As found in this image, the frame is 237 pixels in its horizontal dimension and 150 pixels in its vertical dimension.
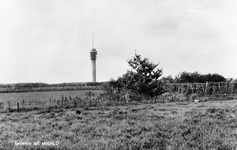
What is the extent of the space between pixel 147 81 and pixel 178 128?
17573mm

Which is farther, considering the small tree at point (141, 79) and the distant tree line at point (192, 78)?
the distant tree line at point (192, 78)

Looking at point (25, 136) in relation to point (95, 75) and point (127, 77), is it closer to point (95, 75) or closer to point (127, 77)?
point (127, 77)

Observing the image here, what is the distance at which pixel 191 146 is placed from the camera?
19.5 feet

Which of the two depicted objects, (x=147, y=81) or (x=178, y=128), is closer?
(x=178, y=128)

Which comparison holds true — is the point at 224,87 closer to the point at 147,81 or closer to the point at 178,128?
the point at 147,81

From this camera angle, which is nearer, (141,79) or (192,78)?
(141,79)

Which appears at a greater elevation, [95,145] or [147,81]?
[147,81]

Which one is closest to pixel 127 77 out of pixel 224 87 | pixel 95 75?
pixel 224 87

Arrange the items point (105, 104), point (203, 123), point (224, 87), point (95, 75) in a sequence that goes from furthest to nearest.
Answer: point (95, 75)
point (224, 87)
point (105, 104)
point (203, 123)

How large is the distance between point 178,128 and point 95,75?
267ft

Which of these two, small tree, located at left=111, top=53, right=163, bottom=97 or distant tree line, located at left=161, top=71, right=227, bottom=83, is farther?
distant tree line, located at left=161, top=71, right=227, bottom=83

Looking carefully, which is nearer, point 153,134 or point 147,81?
point 153,134

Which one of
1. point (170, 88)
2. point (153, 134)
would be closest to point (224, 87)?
point (170, 88)

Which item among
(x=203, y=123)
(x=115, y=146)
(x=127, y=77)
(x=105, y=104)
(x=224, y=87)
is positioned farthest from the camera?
(x=224, y=87)
